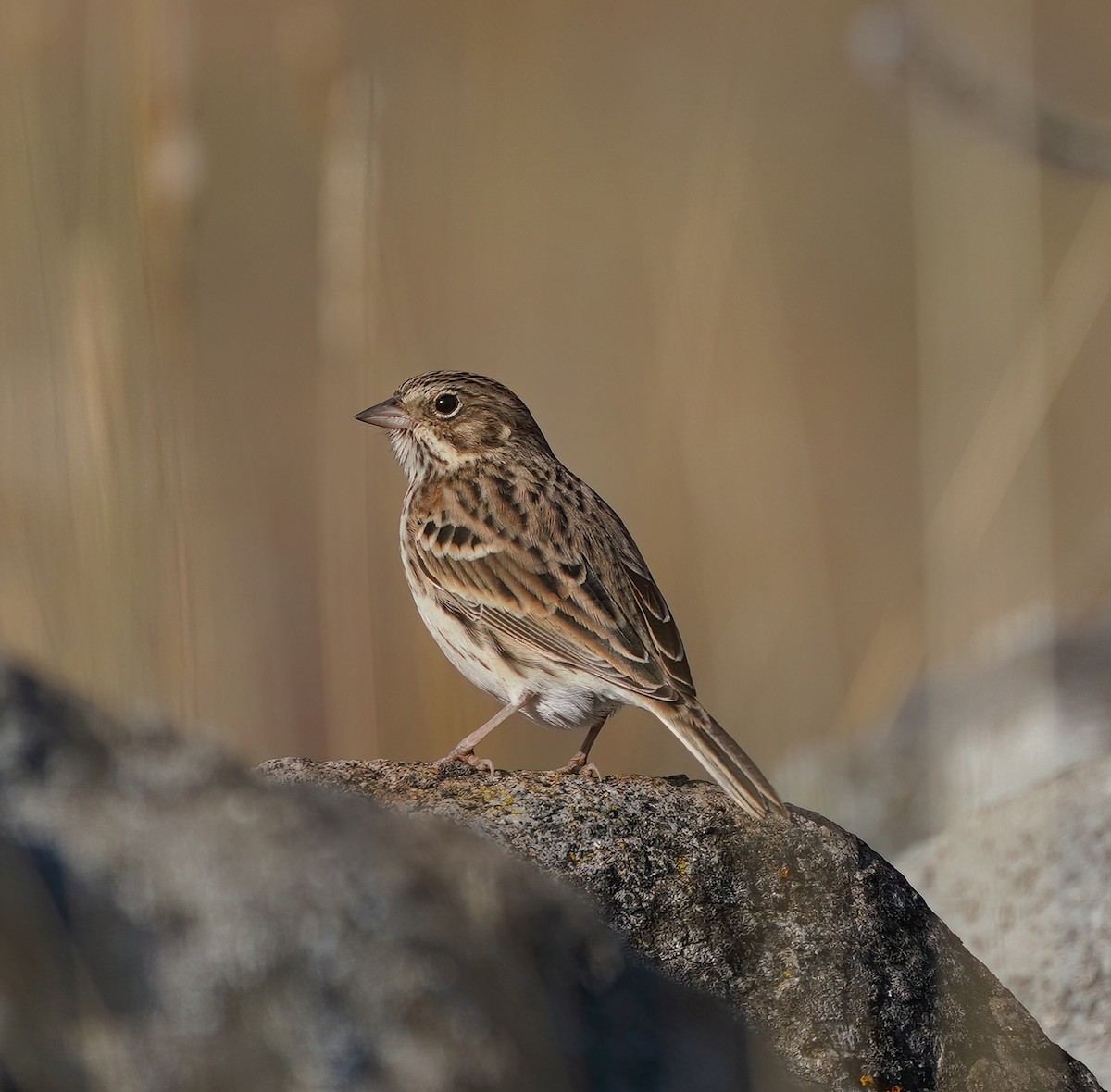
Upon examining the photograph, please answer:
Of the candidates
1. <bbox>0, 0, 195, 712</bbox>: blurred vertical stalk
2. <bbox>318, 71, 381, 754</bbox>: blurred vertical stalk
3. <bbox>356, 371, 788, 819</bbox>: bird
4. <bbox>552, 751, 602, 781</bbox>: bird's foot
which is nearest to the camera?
<bbox>0, 0, 195, 712</bbox>: blurred vertical stalk

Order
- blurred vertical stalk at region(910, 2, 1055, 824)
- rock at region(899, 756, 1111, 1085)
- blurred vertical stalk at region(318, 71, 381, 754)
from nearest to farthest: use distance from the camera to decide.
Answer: blurred vertical stalk at region(318, 71, 381, 754)
rock at region(899, 756, 1111, 1085)
blurred vertical stalk at region(910, 2, 1055, 824)

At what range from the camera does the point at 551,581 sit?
477 cm

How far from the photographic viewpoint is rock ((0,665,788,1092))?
2199mm

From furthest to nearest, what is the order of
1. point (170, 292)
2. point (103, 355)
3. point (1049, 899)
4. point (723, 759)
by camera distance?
point (1049, 899)
point (723, 759)
point (170, 292)
point (103, 355)

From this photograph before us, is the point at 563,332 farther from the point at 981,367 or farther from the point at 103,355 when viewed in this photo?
the point at 103,355

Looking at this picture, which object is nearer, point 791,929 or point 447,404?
point 791,929

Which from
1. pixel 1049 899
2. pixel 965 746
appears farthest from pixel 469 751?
pixel 965 746

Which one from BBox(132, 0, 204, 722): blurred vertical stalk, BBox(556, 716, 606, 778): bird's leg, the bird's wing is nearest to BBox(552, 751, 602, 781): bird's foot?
BBox(556, 716, 606, 778): bird's leg

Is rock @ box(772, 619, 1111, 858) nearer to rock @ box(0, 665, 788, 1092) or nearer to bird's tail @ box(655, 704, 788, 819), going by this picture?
bird's tail @ box(655, 704, 788, 819)

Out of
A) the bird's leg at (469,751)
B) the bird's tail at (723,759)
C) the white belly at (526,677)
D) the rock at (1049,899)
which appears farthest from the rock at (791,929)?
the white belly at (526,677)

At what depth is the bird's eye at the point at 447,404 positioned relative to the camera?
5680mm

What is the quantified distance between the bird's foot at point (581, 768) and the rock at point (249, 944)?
1113 millimetres

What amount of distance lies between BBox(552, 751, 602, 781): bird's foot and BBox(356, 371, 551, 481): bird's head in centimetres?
142

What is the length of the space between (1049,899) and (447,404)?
2.55m
